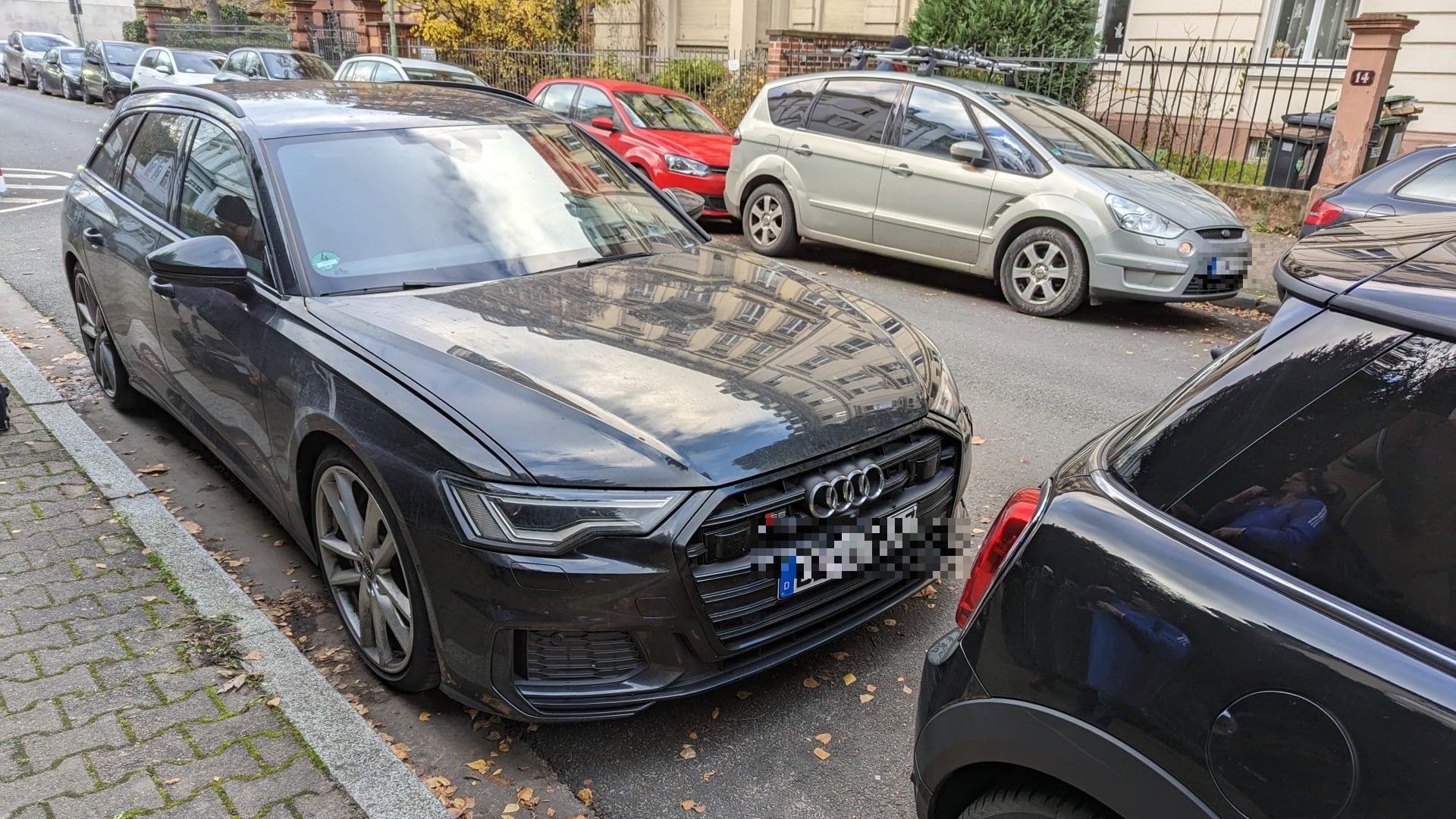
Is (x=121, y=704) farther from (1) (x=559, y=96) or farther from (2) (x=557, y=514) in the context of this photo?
(1) (x=559, y=96)

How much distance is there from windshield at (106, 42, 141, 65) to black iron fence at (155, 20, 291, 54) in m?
7.78

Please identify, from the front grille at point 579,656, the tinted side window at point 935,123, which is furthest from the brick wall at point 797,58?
the front grille at point 579,656

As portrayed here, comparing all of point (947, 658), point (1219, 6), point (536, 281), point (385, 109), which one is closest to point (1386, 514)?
point (947, 658)

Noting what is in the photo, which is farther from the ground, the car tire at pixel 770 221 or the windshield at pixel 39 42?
the windshield at pixel 39 42

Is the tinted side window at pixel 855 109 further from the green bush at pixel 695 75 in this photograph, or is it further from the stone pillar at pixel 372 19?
the stone pillar at pixel 372 19

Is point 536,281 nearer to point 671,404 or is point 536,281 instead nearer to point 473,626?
point 671,404

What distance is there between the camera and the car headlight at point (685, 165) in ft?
35.8

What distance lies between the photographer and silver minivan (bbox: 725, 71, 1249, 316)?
296 inches

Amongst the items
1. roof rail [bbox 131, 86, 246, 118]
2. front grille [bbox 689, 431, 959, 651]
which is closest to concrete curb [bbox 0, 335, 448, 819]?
front grille [bbox 689, 431, 959, 651]

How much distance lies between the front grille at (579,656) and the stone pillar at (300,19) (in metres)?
30.6

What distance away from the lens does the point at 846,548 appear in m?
2.80

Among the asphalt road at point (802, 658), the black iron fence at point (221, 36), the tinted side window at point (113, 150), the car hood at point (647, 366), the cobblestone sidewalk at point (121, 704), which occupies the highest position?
the black iron fence at point (221, 36)

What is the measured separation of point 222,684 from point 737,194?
7880mm

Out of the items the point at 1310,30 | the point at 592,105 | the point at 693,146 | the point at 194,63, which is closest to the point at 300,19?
the point at 194,63
